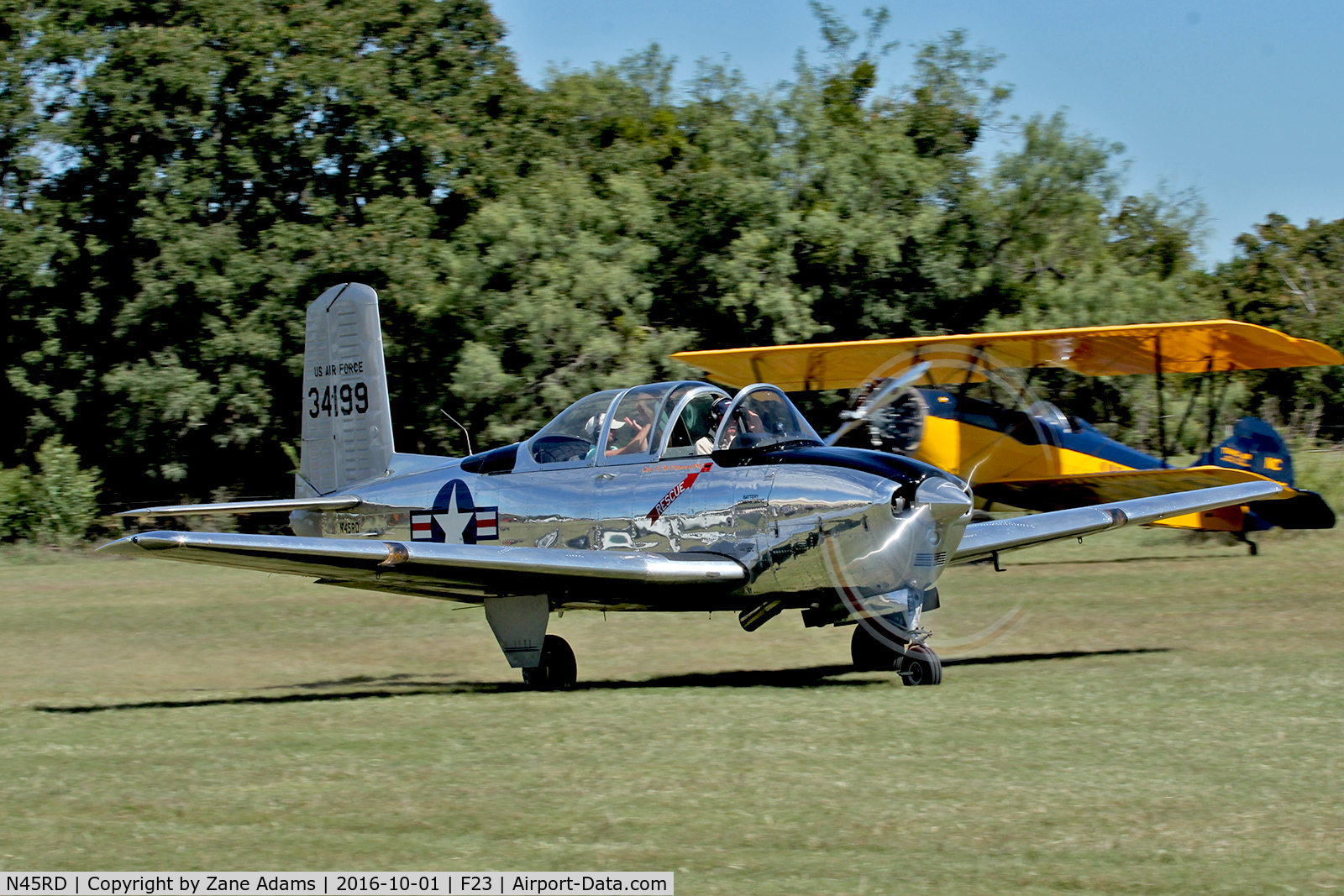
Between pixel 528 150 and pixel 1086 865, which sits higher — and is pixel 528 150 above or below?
above

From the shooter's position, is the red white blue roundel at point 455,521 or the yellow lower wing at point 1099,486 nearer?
the red white blue roundel at point 455,521

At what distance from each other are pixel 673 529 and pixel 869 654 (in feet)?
6.46

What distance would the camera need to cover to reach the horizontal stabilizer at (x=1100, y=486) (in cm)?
1563

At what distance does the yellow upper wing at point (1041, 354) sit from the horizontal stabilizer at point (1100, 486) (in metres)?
1.39

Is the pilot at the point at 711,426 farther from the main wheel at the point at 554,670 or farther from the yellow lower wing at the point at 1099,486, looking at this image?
the yellow lower wing at the point at 1099,486

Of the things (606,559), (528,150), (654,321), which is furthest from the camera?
(528,150)

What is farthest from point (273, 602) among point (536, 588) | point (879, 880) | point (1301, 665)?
point (879, 880)

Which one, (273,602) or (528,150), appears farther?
(528,150)

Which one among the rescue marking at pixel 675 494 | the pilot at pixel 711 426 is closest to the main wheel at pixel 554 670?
the rescue marking at pixel 675 494

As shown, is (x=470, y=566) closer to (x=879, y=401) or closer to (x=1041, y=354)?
(x=879, y=401)

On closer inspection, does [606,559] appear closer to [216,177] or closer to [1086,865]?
[1086,865]

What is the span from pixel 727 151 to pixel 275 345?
9.44 m

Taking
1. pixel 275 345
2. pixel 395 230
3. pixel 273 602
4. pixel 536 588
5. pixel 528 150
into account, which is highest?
pixel 528 150

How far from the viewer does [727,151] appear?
81.9 feet
